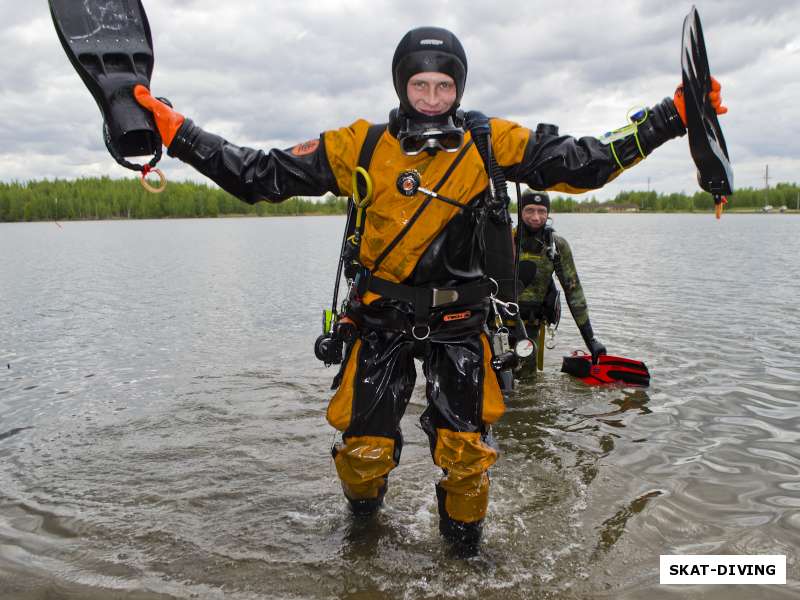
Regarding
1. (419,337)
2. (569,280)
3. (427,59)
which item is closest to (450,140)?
(427,59)

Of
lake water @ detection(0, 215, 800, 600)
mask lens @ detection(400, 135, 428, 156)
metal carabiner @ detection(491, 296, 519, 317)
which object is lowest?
lake water @ detection(0, 215, 800, 600)

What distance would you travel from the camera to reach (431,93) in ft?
12.3

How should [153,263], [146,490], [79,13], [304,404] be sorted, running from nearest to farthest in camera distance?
[79,13] < [146,490] < [304,404] < [153,263]

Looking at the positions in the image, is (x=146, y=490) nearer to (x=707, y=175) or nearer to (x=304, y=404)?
(x=304, y=404)

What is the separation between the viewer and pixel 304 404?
7625mm

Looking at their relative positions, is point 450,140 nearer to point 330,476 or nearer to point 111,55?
point 111,55

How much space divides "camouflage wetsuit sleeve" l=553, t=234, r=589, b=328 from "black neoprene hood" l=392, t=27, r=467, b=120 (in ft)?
13.9

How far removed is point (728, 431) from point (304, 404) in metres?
4.54

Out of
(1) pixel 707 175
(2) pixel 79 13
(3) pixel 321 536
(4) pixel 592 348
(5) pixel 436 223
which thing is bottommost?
(3) pixel 321 536

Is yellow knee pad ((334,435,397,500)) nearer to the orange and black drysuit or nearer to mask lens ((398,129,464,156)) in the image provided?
the orange and black drysuit

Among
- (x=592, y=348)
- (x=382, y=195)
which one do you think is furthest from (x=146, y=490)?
(x=592, y=348)

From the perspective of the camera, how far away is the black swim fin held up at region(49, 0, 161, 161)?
11.9ft

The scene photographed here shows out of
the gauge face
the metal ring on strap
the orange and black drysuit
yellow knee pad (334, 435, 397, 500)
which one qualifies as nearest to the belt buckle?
the orange and black drysuit

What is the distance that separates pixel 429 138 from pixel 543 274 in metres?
4.42
